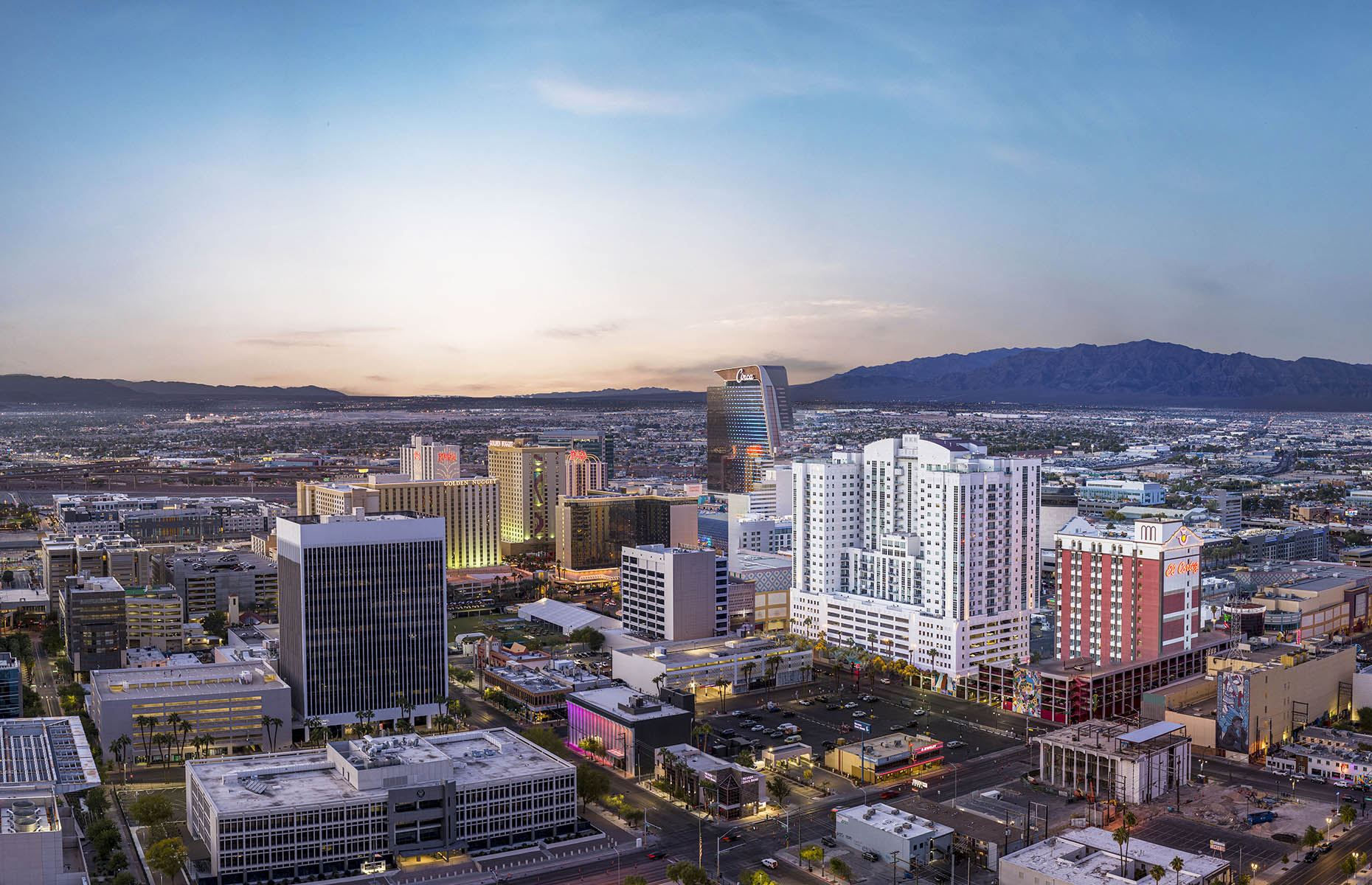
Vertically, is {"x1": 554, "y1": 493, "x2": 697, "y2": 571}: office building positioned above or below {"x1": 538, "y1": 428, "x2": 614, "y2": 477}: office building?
below

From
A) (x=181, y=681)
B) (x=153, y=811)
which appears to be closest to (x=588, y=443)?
(x=181, y=681)

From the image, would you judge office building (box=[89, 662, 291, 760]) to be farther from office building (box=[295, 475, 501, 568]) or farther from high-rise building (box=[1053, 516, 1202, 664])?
office building (box=[295, 475, 501, 568])

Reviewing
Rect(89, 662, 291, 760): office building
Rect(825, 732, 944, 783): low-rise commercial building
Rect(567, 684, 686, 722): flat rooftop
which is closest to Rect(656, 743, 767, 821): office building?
Rect(567, 684, 686, 722): flat rooftop

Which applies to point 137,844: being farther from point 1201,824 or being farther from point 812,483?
point 812,483

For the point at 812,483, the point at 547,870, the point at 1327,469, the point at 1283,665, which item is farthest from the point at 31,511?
the point at 1327,469

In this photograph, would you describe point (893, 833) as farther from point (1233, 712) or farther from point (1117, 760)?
point (1233, 712)
